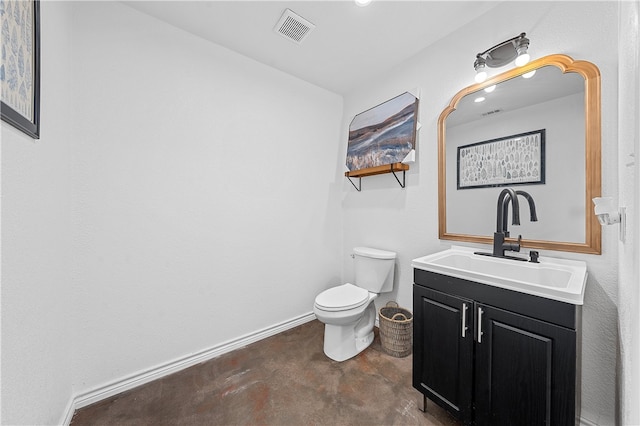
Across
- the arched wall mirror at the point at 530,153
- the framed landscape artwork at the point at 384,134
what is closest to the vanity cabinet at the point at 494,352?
the arched wall mirror at the point at 530,153

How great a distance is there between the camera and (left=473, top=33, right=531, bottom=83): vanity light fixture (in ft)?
4.42

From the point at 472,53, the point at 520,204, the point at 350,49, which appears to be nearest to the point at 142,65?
the point at 350,49

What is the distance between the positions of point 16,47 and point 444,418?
247cm

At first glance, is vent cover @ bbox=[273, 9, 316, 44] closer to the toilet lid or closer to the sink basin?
the sink basin

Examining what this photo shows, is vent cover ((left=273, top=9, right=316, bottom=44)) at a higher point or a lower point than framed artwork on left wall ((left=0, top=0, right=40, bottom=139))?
higher

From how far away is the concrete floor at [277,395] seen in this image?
133 cm

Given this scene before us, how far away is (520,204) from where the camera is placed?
1.46 m

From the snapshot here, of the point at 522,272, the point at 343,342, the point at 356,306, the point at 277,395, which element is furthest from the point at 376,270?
the point at 277,395

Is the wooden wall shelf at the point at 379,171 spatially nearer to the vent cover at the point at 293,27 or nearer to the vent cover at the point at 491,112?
the vent cover at the point at 491,112

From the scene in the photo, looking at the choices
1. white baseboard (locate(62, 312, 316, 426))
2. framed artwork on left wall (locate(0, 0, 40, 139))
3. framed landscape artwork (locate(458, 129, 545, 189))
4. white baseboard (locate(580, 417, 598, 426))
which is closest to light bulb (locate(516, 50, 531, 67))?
framed landscape artwork (locate(458, 129, 545, 189))

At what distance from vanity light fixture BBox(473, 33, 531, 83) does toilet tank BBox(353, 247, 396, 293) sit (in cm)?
144

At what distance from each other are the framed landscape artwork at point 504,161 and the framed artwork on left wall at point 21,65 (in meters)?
2.22

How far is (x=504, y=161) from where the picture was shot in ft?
5.00

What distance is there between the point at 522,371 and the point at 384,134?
1.83 m
